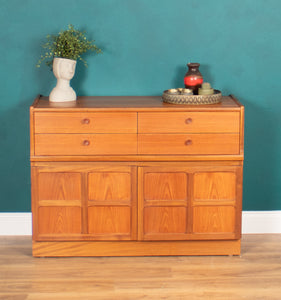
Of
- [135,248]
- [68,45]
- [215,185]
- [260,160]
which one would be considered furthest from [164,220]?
[68,45]

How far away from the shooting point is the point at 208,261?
3.29 m

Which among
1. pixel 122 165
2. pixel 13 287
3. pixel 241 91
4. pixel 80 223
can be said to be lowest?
pixel 13 287

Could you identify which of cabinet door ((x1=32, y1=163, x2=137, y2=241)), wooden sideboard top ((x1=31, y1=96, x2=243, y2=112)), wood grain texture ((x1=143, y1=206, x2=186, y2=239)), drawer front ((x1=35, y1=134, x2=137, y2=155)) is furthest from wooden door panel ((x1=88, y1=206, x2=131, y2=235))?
wooden sideboard top ((x1=31, y1=96, x2=243, y2=112))

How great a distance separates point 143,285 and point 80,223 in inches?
20.8

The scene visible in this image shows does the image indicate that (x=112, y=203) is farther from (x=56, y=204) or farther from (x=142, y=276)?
(x=142, y=276)

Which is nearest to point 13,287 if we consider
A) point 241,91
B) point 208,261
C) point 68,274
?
point 68,274

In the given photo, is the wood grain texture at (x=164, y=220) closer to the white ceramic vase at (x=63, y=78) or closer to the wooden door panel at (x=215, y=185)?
the wooden door panel at (x=215, y=185)

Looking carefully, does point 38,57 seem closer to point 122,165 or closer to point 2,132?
point 2,132

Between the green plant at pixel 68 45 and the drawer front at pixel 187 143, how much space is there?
0.62 m

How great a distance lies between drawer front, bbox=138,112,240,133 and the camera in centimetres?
319

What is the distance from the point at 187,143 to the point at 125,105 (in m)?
0.40

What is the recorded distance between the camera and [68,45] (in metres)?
3.31

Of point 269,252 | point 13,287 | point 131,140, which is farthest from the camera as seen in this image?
point 269,252

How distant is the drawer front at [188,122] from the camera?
319 centimetres
